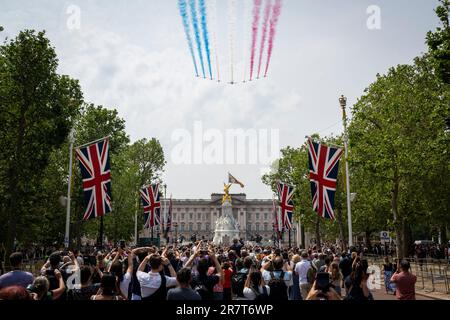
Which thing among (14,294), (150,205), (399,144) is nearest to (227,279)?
(14,294)

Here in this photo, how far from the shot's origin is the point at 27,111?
31625mm

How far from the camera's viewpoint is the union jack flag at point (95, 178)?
72.3 feet

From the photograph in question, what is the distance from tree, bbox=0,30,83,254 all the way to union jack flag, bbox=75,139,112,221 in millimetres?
9851

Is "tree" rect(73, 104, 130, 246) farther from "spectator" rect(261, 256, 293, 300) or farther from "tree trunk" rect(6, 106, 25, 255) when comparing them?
"spectator" rect(261, 256, 293, 300)

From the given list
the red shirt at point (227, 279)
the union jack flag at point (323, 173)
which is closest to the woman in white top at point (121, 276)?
the red shirt at point (227, 279)

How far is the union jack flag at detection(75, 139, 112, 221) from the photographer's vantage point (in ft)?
72.3

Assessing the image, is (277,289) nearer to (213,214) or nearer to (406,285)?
(406,285)

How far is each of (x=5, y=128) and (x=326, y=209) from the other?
2328cm

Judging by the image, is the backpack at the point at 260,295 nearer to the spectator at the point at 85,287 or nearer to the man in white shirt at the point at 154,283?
the man in white shirt at the point at 154,283

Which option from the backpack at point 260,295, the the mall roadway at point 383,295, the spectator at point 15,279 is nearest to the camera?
the backpack at point 260,295

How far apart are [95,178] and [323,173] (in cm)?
1223

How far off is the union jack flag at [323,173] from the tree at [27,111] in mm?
19260

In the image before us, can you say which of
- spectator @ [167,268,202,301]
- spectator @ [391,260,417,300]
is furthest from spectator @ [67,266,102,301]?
spectator @ [391,260,417,300]
